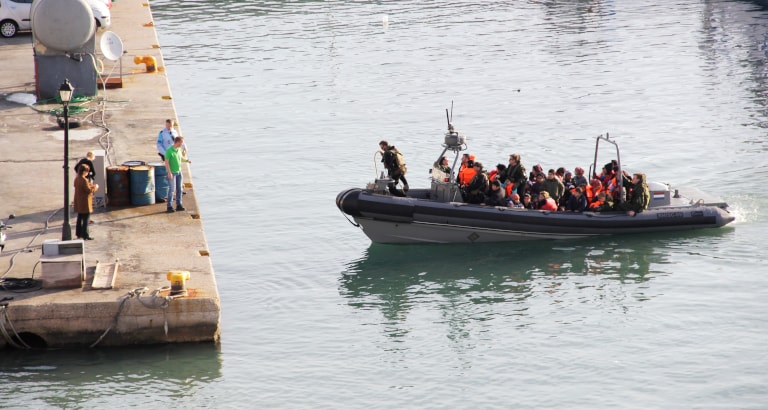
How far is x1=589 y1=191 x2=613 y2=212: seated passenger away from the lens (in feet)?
77.6

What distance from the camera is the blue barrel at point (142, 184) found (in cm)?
2188

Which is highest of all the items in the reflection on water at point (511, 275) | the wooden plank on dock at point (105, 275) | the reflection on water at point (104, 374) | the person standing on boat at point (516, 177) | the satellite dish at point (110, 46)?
the satellite dish at point (110, 46)

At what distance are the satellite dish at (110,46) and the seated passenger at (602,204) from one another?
51.1 ft

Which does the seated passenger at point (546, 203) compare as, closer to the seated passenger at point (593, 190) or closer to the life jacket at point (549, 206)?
the life jacket at point (549, 206)

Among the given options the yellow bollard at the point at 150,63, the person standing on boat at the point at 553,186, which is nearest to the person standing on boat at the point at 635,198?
the person standing on boat at the point at 553,186

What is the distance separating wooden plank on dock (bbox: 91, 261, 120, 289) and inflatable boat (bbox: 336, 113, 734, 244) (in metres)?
6.12

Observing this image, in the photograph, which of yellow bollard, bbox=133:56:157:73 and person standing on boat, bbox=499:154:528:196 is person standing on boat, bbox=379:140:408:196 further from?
yellow bollard, bbox=133:56:157:73

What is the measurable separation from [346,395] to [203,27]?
41629 mm

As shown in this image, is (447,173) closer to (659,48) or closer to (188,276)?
(188,276)

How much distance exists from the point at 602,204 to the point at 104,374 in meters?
11.9

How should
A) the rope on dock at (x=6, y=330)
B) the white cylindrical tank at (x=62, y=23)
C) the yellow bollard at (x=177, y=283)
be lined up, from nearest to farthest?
the rope on dock at (x=6, y=330), the yellow bollard at (x=177, y=283), the white cylindrical tank at (x=62, y=23)

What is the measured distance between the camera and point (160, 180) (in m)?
22.5

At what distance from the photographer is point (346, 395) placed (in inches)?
660

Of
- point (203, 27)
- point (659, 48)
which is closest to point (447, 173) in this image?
point (659, 48)
